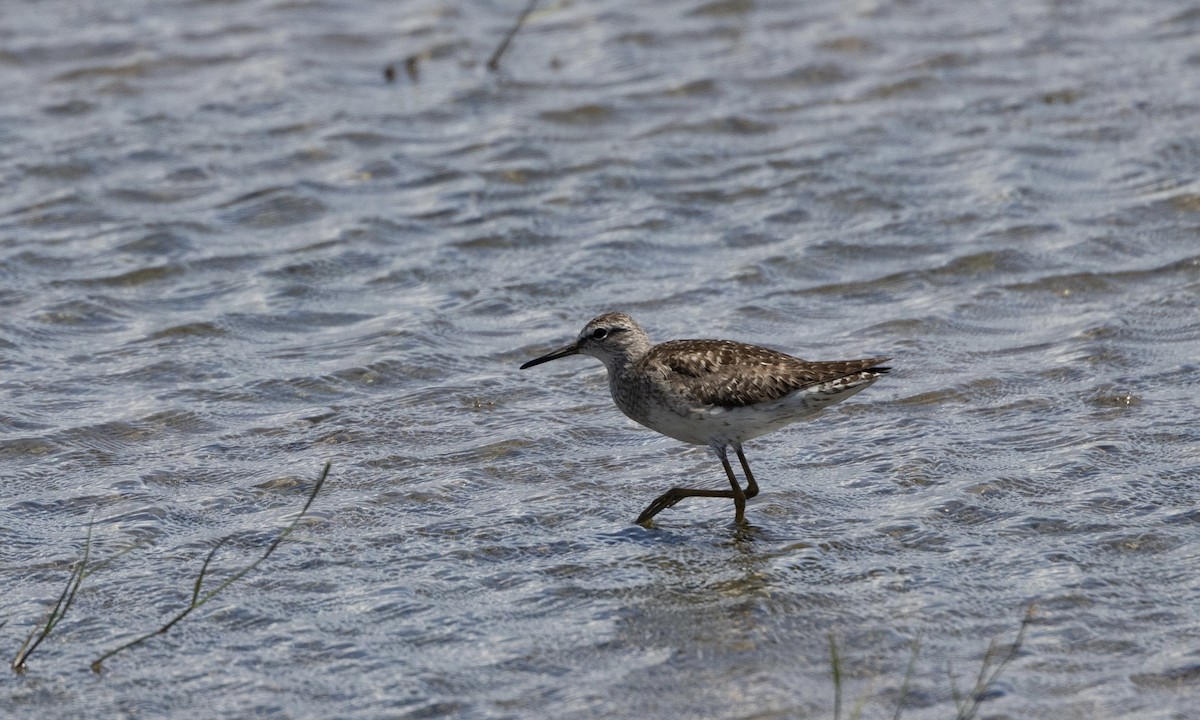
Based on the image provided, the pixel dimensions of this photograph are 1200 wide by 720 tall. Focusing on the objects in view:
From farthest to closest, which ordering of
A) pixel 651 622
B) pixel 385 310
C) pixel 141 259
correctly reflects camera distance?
pixel 141 259
pixel 385 310
pixel 651 622

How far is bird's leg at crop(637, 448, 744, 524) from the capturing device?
7.42 metres

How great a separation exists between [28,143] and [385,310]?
14.4 ft

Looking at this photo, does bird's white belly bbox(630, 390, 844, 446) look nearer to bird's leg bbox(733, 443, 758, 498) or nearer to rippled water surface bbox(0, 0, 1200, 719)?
bird's leg bbox(733, 443, 758, 498)

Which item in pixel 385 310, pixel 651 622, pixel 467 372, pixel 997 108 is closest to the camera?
pixel 651 622

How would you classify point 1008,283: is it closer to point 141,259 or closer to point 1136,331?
point 1136,331

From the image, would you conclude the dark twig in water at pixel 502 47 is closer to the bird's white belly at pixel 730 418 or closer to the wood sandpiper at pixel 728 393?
the wood sandpiper at pixel 728 393

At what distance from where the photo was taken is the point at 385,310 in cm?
1021

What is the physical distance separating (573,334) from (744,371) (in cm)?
237

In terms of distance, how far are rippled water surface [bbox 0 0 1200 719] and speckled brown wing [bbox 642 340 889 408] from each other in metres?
0.56

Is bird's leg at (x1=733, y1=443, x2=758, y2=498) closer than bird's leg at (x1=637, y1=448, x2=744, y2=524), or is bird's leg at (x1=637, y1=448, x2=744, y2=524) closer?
bird's leg at (x1=637, y1=448, x2=744, y2=524)

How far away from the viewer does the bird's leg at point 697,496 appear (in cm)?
742

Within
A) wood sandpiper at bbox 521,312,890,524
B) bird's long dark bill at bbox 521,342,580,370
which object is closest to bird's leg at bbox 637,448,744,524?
wood sandpiper at bbox 521,312,890,524

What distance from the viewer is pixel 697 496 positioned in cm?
761

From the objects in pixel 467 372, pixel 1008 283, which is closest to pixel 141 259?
pixel 467 372
